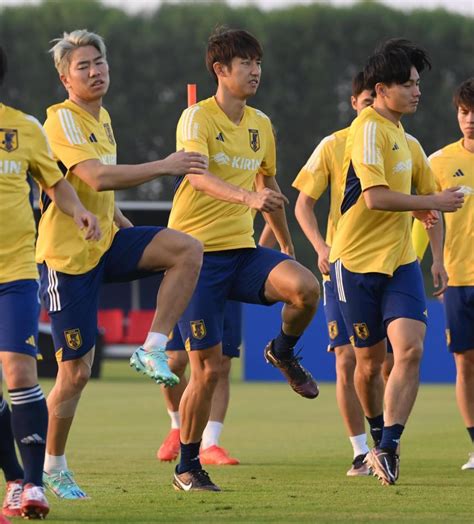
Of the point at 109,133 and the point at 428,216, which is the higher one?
the point at 109,133

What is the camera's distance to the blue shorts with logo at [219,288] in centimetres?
948

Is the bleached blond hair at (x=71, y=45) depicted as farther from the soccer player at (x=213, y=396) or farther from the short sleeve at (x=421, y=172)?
the soccer player at (x=213, y=396)

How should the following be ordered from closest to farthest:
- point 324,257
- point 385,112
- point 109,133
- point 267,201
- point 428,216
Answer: point 267,201 → point 109,133 → point 385,112 → point 428,216 → point 324,257

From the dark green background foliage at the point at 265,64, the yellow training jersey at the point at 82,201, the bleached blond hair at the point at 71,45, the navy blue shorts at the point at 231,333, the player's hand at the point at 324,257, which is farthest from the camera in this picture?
the dark green background foliage at the point at 265,64

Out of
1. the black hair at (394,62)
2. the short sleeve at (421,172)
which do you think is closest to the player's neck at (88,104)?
the black hair at (394,62)

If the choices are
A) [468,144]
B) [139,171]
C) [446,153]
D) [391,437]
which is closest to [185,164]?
[139,171]

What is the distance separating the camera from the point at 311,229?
11.4 meters

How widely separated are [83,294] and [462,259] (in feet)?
11.4

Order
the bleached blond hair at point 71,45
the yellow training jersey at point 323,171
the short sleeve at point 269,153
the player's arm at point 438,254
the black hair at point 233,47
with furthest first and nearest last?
the yellow training jersey at point 323,171 → the player's arm at point 438,254 → the short sleeve at point 269,153 → the black hair at point 233,47 → the bleached blond hair at point 71,45

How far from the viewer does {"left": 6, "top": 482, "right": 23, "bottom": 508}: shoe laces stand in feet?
26.3

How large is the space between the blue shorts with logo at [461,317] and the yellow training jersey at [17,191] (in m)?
4.33

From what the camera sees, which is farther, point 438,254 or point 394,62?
point 438,254

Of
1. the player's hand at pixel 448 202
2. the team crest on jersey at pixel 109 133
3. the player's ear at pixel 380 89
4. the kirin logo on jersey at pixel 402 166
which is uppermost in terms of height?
the player's ear at pixel 380 89

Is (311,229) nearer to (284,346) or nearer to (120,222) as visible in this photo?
(284,346)
